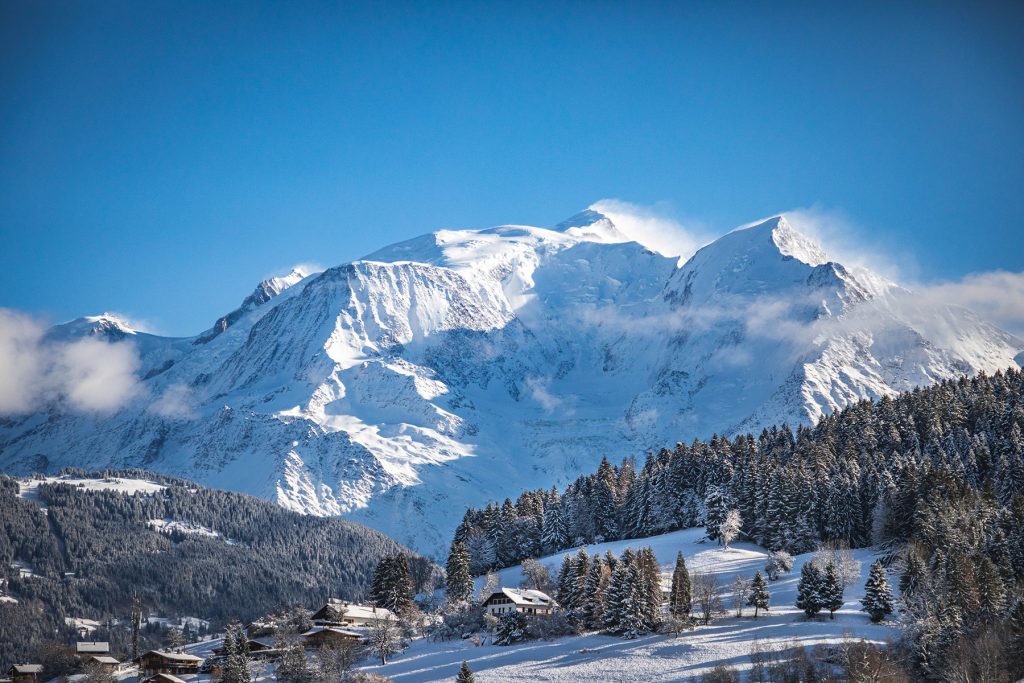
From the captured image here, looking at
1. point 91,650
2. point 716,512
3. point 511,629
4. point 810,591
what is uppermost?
point 716,512

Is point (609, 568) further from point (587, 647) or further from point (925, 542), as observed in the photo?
point (925, 542)

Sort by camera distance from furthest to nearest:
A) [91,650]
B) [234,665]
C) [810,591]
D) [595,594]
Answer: [91,650] < [595,594] < [234,665] < [810,591]

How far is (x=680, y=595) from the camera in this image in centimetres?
11519

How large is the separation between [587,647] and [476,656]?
1191 cm

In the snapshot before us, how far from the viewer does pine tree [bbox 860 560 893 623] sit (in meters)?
106

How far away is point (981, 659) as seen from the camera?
274ft

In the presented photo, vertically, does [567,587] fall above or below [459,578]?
below

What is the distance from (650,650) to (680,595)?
10.6 meters

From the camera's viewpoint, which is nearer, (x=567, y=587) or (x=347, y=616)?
(x=567, y=587)

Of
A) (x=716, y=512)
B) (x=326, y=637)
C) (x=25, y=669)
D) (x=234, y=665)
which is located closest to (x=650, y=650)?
(x=234, y=665)

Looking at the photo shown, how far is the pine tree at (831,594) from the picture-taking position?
359ft

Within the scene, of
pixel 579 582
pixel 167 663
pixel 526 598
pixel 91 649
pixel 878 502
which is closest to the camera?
pixel 579 582

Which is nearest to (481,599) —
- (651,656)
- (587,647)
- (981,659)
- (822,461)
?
(587,647)

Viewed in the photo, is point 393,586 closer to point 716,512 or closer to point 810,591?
point 716,512
